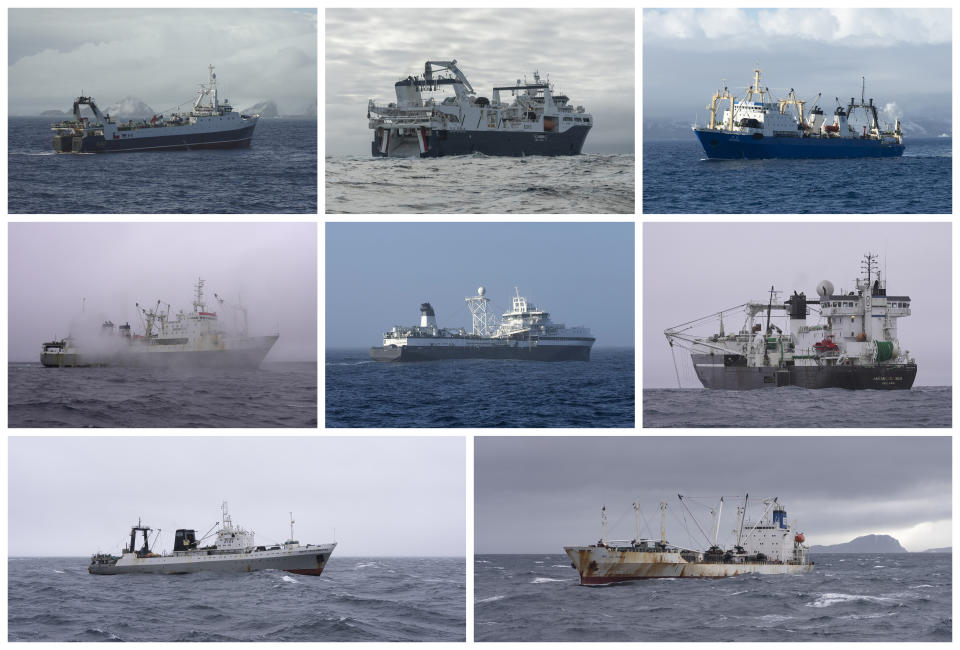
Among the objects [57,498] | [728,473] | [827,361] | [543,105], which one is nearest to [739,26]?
[543,105]

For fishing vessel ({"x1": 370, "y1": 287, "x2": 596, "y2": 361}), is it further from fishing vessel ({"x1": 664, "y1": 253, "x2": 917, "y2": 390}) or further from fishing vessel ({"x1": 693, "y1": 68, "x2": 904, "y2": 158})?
fishing vessel ({"x1": 693, "y1": 68, "x2": 904, "y2": 158})

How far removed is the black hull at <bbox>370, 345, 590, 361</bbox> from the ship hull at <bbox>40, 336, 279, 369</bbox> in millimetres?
1364

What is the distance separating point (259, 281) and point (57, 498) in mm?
3349

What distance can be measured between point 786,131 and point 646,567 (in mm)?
7209

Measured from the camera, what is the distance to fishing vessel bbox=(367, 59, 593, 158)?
13367mm

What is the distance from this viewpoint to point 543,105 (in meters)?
14.0

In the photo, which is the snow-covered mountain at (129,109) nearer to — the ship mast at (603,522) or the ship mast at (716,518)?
the ship mast at (603,522)

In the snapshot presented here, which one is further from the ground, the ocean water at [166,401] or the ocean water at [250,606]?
the ocean water at [166,401]

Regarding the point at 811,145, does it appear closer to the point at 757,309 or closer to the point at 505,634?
the point at 757,309

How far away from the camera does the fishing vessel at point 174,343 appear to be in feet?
42.2

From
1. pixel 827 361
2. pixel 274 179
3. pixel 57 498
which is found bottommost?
pixel 57 498

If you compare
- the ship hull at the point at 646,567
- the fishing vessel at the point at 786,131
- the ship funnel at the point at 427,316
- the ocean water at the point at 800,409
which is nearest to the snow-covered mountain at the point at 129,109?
the ship funnel at the point at 427,316

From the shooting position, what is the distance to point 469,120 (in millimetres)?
14547

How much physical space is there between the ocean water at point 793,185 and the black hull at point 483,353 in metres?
2.18
